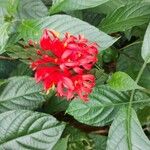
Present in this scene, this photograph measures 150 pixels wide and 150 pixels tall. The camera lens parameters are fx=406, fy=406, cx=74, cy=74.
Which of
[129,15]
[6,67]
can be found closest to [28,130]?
[6,67]

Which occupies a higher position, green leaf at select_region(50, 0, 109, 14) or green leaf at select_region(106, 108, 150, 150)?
green leaf at select_region(50, 0, 109, 14)

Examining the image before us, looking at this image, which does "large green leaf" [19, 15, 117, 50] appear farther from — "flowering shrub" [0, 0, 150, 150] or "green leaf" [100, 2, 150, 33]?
"green leaf" [100, 2, 150, 33]

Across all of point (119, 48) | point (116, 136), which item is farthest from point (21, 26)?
point (119, 48)

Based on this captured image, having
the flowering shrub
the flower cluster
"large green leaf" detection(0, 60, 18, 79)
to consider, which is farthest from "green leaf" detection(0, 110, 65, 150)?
"large green leaf" detection(0, 60, 18, 79)

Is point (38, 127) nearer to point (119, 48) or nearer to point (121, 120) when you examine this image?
point (121, 120)

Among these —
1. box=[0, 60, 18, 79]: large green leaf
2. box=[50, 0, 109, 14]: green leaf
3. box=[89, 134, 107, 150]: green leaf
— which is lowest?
box=[89, 134, 107, 150]: green leaf

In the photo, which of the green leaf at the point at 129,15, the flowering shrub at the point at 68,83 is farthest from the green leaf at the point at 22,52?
the green leaf at the point at 129,15
